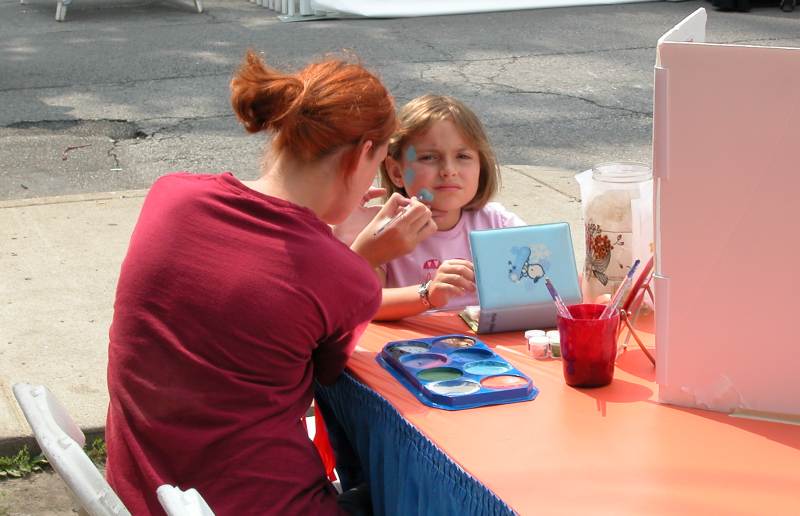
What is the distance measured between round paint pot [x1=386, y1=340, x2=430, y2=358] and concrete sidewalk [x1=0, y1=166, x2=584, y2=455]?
1555 mm

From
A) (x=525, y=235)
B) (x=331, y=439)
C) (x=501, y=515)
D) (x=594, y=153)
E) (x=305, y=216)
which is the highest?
(x=305, y=216)

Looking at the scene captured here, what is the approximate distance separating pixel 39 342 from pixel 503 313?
2.24m

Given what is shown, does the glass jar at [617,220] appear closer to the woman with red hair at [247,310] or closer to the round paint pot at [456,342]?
the round paint pot at [456,342]

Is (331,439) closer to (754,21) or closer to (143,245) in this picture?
(143,245)

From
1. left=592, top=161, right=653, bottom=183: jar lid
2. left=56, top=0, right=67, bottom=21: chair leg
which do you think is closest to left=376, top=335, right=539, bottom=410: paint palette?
left=592, top=161, right=653, bottom=183: jar lid

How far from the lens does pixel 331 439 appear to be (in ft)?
8.02

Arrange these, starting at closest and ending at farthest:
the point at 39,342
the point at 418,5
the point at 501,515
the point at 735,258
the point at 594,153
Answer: the point at 501,515, the point at 735,258, the point at 39,342, the point at 594,153, the point at 418,5

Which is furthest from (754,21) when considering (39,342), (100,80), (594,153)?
(39,342)

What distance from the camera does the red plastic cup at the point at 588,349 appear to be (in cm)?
203

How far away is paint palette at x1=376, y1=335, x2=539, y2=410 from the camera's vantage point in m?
2.00

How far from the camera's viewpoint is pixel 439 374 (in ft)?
6.93

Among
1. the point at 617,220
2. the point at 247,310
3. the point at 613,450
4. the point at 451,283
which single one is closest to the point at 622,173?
the point at 617,220

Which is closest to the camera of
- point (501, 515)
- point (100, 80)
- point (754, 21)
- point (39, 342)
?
point (501, 515)

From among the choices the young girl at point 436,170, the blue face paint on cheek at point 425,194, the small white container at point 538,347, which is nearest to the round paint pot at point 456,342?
the small white container at point 538,347
